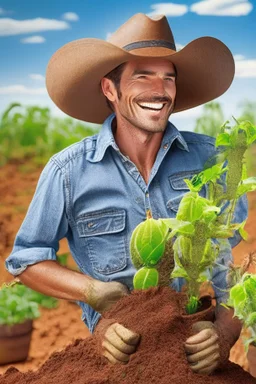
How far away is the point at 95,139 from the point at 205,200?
2.08ft

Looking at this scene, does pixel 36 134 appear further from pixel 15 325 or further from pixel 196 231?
pixel 196 231

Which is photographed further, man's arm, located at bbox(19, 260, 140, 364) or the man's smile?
the man's smile

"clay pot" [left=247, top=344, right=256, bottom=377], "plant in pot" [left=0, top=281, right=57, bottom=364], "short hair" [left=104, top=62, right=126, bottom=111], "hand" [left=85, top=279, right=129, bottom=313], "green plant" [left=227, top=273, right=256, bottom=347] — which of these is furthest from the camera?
"plant in pot" [left=0, top=281, right=57, bottom=364]

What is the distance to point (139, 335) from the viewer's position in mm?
2270

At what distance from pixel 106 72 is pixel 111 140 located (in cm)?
24

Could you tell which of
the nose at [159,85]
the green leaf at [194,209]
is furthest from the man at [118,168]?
the green leaf at [194,209]

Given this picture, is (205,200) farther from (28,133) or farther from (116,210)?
(28,133)

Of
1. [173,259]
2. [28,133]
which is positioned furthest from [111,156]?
[28,133]

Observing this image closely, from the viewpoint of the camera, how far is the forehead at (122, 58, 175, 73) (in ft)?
8.76

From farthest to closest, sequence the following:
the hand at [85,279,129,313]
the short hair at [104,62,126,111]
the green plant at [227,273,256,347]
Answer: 1. the short hair at [104,62,126,111]
2. the hand at [85,279,129,313]
3. the green plant at [227,273,256,347]

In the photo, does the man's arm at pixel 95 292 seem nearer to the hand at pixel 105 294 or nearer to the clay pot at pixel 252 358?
the hand at pixel 105 294

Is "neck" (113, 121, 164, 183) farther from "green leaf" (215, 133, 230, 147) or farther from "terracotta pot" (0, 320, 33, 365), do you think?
"terracotta pot" (0, 320, 33, 365)

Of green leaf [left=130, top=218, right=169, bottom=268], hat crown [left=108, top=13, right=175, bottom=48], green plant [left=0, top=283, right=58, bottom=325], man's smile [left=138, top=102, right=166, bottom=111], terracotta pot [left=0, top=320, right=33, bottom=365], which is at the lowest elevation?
terracotta pot [left=0, top=320, right=33, bottom=365]

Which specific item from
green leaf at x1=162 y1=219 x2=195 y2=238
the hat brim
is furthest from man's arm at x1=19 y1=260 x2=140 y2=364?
the hat brim
